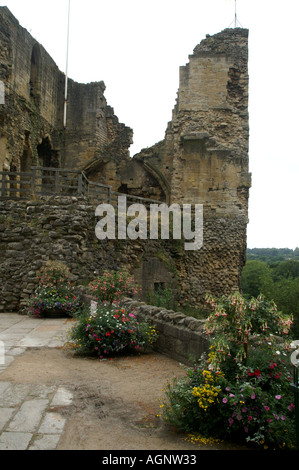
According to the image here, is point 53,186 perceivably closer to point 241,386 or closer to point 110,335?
point 110,335

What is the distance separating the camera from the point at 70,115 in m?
24.5

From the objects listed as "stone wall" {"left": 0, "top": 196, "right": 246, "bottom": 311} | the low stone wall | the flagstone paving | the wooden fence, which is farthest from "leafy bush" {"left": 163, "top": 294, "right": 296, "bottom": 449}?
the wooden fence

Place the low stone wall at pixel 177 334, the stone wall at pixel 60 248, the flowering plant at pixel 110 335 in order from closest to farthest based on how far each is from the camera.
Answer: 1. the low stone wall at pixel 177 334
2. the flowering plant at pixel 110 335
3. the stone wall at pixel 60 248

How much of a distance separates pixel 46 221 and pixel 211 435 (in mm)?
8704

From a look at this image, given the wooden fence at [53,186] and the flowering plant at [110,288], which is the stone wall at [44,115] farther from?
the flowering plant at [110,288]

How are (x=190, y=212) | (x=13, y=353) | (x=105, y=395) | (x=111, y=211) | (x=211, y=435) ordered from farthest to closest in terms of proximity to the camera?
(x=190, y=212) → (x=111, y=211) → (x=13, y=353) → (x=105, y=395) → (x=211, y=435)

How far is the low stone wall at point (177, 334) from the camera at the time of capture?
17.5 ft

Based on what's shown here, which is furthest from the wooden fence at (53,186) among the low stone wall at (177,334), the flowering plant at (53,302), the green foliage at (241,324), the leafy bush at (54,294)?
the green foliage at (241,324)

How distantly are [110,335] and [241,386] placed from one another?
3.07m

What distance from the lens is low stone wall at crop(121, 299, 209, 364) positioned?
5.33 m

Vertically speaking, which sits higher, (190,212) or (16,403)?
(190,212)

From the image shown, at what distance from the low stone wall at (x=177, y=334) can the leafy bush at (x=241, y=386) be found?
3.84ft

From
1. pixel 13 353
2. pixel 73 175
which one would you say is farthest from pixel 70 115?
pixel 13 353
